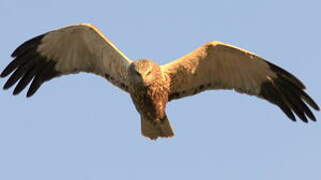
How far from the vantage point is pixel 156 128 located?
38.7 ft

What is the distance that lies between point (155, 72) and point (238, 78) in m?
1.82

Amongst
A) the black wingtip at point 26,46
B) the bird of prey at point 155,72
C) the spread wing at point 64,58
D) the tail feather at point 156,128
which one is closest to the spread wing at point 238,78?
the bird of prey at point 155,72

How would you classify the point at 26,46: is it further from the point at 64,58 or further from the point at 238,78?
the point at 238,78

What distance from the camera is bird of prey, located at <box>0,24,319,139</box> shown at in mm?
11500

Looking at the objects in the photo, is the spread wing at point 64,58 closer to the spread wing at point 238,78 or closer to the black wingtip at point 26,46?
the black wingtip at point 26,46

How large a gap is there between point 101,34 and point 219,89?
2.45 metres

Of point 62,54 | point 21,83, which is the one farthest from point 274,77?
point 21,83

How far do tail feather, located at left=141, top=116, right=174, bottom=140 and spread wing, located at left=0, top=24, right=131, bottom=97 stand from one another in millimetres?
779

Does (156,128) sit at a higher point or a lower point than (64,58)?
lower

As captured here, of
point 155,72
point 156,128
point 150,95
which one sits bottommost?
point 156,128

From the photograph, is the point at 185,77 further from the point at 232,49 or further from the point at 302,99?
the point at 302,99

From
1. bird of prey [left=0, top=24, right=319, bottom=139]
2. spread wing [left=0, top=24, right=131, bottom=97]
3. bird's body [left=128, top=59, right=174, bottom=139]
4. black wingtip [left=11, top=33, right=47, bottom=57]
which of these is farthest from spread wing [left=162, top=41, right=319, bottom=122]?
black wingtip [left=11, top=33, right=47, bottom=57]

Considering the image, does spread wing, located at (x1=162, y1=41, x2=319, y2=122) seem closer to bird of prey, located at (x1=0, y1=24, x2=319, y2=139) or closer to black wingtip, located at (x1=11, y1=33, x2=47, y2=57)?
bird of prey, located at (x1=0, y1=24, x2=319, y2=139)

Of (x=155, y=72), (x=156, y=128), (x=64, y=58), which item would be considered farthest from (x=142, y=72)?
(x=64, y=58)
